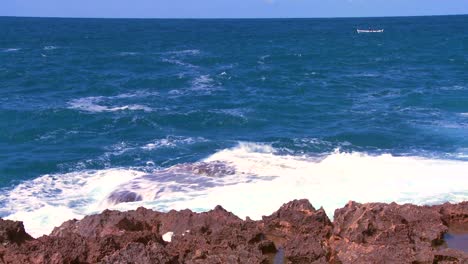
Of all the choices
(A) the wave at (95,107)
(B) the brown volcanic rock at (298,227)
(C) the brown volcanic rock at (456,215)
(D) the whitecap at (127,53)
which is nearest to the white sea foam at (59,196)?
(B) the brown volcanic rock at (298,227)

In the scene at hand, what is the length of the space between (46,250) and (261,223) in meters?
4.97

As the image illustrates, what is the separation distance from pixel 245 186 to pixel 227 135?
10826mm

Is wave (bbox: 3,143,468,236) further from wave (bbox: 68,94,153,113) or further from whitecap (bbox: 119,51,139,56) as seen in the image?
whitecap (bbox: 119,51,139,56)

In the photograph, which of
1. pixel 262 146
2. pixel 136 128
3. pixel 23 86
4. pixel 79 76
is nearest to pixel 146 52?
pixel 79 76

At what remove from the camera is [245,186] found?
20375 mm

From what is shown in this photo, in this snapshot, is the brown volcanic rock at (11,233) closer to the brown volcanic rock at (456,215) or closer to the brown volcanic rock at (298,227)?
the brown volcanic rock at (298,227)

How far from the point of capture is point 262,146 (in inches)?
1116

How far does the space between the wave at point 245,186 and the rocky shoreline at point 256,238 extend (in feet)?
12.8

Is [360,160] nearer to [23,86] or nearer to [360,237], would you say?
[360,237]

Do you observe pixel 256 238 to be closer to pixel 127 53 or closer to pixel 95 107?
pixel 95 107

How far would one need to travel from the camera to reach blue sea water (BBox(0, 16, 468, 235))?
787 inches

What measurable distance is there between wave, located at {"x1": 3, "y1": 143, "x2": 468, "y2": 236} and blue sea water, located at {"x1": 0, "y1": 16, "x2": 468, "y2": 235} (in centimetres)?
6

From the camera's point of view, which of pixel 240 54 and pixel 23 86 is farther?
pixel 240 54

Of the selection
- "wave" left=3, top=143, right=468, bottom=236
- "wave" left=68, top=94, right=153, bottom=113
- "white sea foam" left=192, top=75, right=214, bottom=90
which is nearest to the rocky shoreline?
"wave" left=3, top=143, right=468, bottom=236
